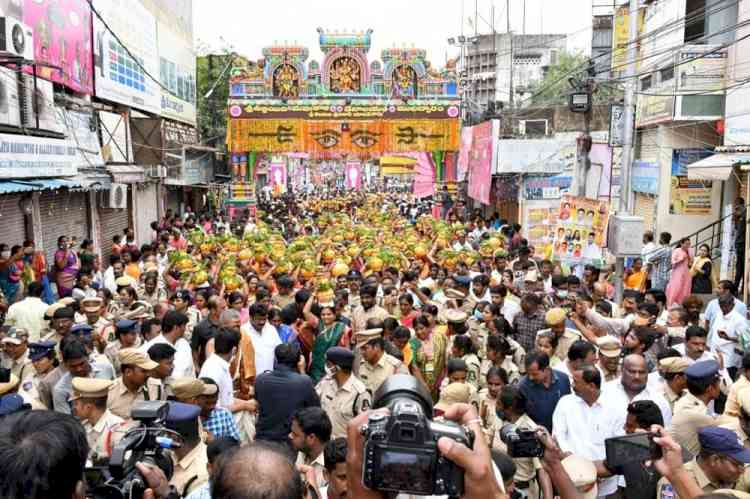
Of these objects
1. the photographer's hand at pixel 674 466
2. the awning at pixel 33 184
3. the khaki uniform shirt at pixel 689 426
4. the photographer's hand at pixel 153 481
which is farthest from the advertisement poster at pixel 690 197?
the photographer's hand at pixel 153 481

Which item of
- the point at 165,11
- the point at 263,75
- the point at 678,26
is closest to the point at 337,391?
the point at 678,26

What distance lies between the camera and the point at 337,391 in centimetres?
530

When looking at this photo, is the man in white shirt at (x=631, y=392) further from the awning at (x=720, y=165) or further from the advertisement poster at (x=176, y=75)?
the advertisement poster at (x=176, y=75)

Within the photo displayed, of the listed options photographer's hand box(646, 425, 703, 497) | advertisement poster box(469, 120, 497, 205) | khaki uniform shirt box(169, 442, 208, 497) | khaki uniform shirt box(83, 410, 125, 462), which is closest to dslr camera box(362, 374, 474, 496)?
photographer's hand box(646, 425, 703, 497)

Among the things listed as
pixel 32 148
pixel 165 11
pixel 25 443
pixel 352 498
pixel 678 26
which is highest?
pixel 165 11

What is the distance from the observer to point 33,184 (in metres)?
11.9

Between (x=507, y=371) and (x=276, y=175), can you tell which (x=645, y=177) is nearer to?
(x=507, y=371)

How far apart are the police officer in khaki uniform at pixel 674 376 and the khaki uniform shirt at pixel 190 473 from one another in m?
3.14

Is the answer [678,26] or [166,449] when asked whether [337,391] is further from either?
[678,26]

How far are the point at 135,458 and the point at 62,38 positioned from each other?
563 inches

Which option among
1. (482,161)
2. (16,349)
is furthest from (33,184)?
(482,161)

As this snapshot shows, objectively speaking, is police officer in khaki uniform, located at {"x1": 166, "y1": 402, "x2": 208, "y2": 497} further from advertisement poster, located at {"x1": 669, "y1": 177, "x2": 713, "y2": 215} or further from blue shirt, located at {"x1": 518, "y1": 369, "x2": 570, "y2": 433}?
advertisement poster, located at {"x1": 669, "y1": 177, "x2": 713, "y2": 215}

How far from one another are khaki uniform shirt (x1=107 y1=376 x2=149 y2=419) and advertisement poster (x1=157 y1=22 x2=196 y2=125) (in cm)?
2134

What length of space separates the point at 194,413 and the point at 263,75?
24.1 m
